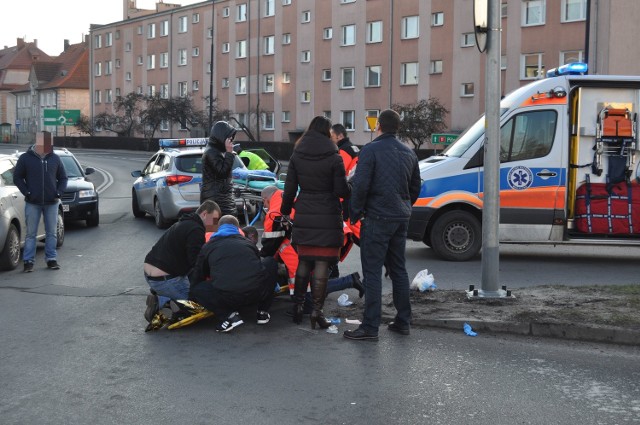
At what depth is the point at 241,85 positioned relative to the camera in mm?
65125

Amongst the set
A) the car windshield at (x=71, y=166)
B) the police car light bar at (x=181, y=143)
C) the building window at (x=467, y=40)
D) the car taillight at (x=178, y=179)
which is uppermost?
the building window at (x=467, y=40)

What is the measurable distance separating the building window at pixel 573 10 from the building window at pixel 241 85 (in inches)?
1114

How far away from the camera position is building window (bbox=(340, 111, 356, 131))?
54781 mm

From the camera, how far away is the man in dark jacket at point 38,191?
37.4 feet

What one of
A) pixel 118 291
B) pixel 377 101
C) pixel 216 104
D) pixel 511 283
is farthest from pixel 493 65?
pixel 216 104

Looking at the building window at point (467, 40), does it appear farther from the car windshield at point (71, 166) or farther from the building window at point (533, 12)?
the car windshield at point (71, 166)

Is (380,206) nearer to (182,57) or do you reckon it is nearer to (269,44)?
(269,44)

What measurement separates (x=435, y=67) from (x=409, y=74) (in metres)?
2.23

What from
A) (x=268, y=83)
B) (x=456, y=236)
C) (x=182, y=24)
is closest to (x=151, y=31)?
(x=182, y=24)

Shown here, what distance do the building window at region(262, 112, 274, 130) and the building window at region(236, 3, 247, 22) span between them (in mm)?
7980

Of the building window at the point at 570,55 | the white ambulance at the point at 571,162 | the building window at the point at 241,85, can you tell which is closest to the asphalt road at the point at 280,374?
the white ambulance at the point at 571,162

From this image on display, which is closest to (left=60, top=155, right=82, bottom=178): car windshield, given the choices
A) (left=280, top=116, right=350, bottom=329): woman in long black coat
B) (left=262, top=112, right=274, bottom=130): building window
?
(left=280, top=116, right=350, bottom=329): woman in long black coat

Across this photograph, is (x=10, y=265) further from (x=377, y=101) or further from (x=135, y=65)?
(x=135, y=65)

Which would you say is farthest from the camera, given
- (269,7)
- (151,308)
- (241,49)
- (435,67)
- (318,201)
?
(241,49)
